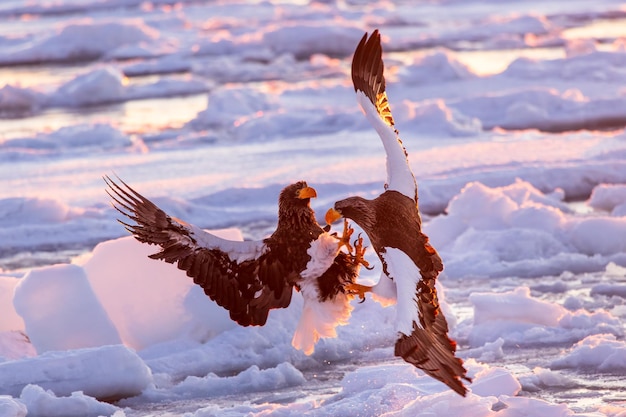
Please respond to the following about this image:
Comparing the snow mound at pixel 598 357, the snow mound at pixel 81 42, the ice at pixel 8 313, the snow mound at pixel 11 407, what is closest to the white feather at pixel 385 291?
the snow mound at pixel 598 357

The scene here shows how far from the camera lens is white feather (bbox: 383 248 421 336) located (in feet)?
18.4

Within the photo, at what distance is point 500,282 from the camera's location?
922 cm

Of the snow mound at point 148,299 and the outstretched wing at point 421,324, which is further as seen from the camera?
the snow mound at point 148,299

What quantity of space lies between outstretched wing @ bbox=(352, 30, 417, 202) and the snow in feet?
3.53

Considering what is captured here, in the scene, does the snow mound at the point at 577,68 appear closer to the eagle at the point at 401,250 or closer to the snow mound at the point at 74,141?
the snow mound at the point at 74,141

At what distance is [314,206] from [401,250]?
549cm

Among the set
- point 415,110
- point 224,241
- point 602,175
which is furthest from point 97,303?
point 415,110

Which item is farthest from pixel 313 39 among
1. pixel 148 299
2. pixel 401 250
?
pixel 401 250

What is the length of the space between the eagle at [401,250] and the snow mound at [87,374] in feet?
4.83

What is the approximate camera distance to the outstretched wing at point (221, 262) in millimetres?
6398

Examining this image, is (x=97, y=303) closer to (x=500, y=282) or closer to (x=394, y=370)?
(x=394, y=370)

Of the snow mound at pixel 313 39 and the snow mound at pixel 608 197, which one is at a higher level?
the snow mound at pixel 313 39

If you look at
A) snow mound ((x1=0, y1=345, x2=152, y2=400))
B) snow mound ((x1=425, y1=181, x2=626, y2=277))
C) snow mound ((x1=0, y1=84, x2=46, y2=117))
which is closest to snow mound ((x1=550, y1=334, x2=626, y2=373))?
snow mound ((x1=425, y1=181, x2=626, y2=277))

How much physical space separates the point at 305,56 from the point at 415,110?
364 inches
